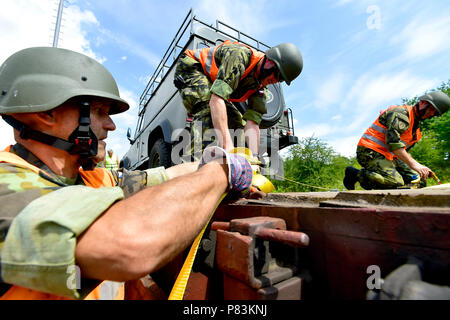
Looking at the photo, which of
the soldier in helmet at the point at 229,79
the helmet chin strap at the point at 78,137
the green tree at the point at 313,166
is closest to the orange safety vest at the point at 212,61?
the soldier in helmet at the point at 229,79

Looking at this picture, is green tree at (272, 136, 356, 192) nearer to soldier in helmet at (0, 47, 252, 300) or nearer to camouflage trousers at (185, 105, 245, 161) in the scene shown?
camouflage trousers at (185, 105, 245, 161)

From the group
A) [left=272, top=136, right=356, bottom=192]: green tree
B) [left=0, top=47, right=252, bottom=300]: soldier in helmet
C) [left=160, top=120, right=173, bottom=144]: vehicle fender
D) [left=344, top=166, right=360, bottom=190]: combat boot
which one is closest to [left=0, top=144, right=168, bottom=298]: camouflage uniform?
[left=0, top=47, right=252, bottom=300]: soldier in helmet

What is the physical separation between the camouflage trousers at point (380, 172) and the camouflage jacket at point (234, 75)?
2958 millimetres

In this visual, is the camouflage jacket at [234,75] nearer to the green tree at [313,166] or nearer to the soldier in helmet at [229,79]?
the soldier in helmet at [229,79]

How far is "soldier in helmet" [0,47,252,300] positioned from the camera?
55 centimetres

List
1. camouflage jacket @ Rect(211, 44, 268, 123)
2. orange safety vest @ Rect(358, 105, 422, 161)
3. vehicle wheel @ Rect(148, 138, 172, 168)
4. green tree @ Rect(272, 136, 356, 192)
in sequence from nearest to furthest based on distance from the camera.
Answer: camouflage jacket @ Rect(211, 44, 268, 123), vehicle wheel @ Rect(148, 138, 172, 168), orange safety vest @ Rect(358, 105, 422, 161), green tree @ Rect(272, 136, 356, 192)

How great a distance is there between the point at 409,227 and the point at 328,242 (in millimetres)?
215

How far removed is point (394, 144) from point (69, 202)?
477cm

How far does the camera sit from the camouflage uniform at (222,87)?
2.24 metres

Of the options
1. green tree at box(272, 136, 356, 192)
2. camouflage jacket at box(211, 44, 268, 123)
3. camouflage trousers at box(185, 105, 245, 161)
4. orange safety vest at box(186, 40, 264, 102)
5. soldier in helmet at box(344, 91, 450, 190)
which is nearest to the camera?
camouflage jacket at box(211, 44, 268, 123)

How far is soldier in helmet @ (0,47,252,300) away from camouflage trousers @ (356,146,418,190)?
4244 mm

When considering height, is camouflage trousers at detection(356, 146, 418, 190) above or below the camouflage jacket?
below

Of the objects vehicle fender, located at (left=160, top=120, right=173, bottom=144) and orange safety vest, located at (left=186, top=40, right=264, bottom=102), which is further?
vehicle fender, located at (left=160, top=120, right=173, bottom=144)
